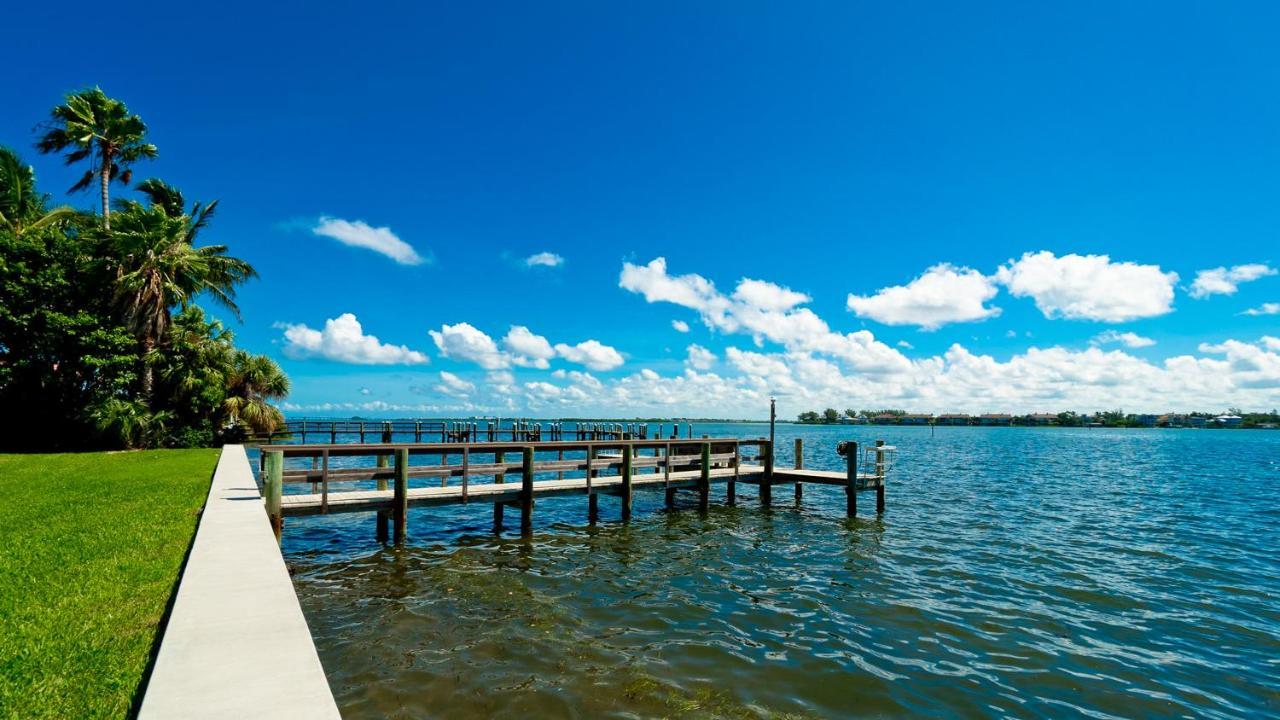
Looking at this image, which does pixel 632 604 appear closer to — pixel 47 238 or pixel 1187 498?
pixel 1187 498

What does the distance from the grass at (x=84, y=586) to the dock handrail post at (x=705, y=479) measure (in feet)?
45.1

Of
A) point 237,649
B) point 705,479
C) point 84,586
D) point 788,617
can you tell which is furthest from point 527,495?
point 237,649

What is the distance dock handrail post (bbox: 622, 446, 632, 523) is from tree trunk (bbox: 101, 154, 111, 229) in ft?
96.0

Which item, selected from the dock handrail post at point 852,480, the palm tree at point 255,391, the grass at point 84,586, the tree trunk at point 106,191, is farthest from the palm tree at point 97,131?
the dock handrail post at point 852,480

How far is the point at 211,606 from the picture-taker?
5758mm

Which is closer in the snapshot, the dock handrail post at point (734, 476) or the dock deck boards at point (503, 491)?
the dock deck boards at point (503, 491)

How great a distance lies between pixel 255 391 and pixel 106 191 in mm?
16413

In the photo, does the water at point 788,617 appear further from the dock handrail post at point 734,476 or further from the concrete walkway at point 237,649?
the dock handrail post at point 734,476

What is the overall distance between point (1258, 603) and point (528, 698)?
13892 millimetres

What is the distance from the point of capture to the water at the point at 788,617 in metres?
7.34

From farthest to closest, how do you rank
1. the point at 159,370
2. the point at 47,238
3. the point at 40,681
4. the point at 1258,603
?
the point at 159,370, the point at 47,238, the point at 1258,603, the point at 40,681

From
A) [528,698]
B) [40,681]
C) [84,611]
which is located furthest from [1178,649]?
[84,611]

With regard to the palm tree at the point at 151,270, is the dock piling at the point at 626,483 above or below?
below

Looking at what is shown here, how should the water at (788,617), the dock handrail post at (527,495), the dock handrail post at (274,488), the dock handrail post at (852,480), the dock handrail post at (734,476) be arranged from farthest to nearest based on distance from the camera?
the dock handrail post at (734,476) → the dock handrail post at (852,480) → the dock handrail post at (527,495) → the dock handrail post at (274,488) → the water at (788,617)
